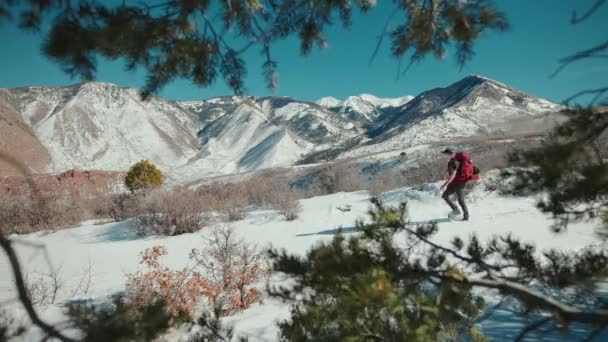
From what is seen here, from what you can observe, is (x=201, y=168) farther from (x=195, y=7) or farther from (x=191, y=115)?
(x=195, y=7)

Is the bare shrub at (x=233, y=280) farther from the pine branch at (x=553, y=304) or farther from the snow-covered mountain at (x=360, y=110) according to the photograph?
the snow-covered mountain at (x=360, y=110)

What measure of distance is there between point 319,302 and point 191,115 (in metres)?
148

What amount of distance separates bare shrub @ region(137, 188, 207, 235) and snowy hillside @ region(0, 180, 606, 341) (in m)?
0.37

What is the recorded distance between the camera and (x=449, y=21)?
145 centimetres

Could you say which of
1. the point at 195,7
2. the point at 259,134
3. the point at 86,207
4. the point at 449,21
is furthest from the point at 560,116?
the point at 259,134

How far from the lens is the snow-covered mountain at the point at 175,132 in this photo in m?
73.0

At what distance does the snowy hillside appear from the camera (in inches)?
146

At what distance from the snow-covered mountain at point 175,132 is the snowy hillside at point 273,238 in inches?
2007

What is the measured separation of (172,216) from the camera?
28.8ft

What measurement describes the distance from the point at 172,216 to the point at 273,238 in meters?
2.84

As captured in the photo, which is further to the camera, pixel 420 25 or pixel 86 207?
pixel 86 207

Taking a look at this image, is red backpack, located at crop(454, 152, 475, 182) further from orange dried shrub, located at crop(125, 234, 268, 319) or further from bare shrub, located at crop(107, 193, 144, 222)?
bare shrub, located at crop(107, 193, 144, 222)

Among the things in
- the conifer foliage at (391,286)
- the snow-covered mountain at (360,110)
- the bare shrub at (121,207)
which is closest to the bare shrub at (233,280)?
the conifer foliage at (391,286)

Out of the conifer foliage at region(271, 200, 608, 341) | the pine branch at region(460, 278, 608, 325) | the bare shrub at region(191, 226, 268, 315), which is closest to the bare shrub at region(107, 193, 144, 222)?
the bare shrub at region(191, 226, 268, 315)
